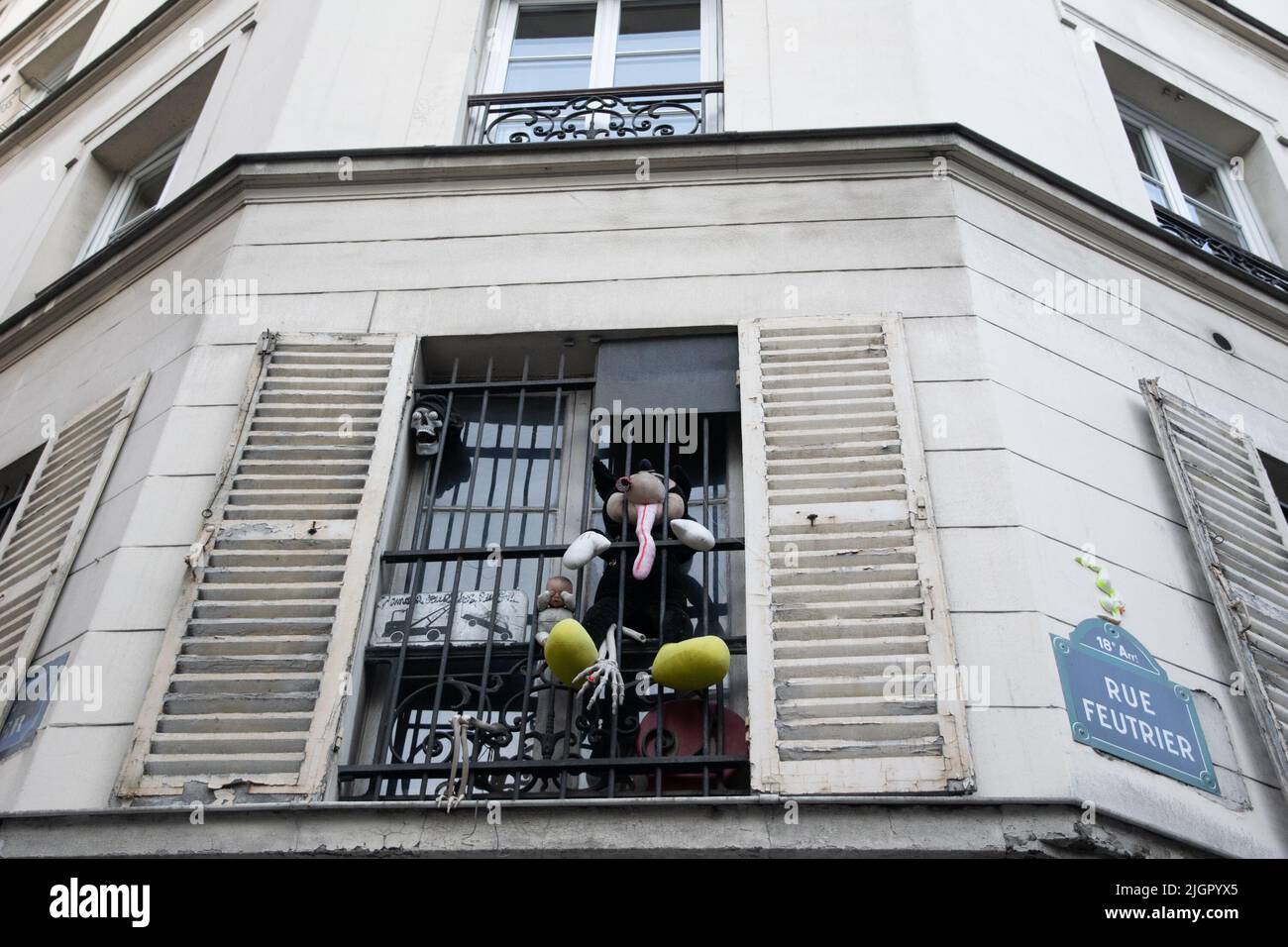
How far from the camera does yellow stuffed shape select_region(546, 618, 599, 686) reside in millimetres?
4793

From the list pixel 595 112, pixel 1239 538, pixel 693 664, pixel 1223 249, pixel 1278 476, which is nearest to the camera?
pixel 693 664

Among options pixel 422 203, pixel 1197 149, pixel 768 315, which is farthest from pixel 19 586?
pixel 1197 149

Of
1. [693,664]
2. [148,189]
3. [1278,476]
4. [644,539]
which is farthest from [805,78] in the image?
[148,189]

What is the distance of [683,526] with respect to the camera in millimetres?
5281

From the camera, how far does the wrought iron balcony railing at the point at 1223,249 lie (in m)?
7.88

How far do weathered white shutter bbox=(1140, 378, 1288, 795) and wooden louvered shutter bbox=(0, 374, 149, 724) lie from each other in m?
4.67

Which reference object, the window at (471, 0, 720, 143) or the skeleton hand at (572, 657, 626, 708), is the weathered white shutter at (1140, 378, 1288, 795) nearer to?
the skeleton hand at (572, 657, 626, 708)

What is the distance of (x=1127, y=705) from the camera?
186 inches

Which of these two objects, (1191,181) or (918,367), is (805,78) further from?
(1191,181)

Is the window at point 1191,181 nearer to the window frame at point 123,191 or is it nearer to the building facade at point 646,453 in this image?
the building facade at point 646,453

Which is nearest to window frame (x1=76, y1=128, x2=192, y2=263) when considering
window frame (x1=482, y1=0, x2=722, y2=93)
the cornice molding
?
the cornice molding

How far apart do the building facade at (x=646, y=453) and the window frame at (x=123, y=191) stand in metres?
1.22

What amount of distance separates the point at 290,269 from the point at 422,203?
29.8 inches

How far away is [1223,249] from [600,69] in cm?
382
